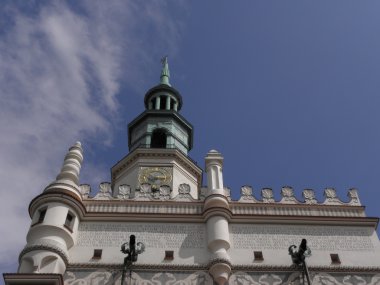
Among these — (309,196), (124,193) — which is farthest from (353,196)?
(124,193)

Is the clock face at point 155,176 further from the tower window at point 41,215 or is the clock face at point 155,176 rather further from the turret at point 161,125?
the tower window at point 41,215

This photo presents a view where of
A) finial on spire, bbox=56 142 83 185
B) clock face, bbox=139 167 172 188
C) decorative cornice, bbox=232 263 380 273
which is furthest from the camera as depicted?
clock face, bbox=139 167 172 188

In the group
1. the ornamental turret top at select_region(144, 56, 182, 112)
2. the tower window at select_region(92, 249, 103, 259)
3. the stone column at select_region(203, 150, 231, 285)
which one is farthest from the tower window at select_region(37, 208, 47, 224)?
the ornamental turret top at select_region(144, 56, 182, 112)

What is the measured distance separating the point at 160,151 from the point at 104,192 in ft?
21.4

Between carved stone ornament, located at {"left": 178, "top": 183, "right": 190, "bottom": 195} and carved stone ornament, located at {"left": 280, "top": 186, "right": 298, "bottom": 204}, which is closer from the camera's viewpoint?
carved stone ornament, located at {"left": 280, "top": 186, "right": 298, "bottom": 204}

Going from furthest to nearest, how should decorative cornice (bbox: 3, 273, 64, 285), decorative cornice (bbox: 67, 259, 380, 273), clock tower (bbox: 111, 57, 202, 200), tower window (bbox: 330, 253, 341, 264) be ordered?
clock tower (bbox: 111, 57, 202, 200) < tower window (bbox: 330, 253, 341, 264) < decorative cornice (bbox: 67, 259, 380, 273) < decorative cornice (bbox: 3, 273, 64, 285)

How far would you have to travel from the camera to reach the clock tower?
A: 895 inches

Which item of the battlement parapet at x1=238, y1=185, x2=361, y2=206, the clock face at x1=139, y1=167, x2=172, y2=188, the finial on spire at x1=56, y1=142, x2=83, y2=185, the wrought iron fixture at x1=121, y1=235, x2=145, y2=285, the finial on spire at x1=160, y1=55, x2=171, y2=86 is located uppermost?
the finial on spire at x1=160, y1=55, x2=171, y2=86

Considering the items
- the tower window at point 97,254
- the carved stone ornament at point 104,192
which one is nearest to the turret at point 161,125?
the carved stone ornament at point 104,192

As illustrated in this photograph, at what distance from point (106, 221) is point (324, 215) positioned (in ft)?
20.3

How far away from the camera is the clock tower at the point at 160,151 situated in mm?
22734

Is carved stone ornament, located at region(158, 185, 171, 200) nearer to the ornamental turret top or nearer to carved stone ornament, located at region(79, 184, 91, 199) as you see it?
carved stone ornament, located at region(79, 184, 91, 199)

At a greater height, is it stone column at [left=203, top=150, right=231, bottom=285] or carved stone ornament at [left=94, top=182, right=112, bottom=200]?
carved stone ornament at [left=94, top=182, right=112, bottom=200]

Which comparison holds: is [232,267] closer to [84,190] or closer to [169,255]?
[169,255]
